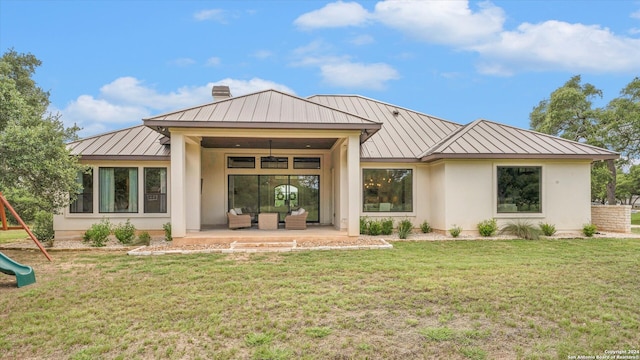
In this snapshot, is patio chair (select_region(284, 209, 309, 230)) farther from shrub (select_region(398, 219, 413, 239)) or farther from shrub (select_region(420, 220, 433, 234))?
shrub (select_region(420, 220, 433, 234))

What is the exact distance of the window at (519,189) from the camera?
12602 millimetres

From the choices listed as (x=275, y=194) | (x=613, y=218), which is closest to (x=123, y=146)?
(x=275, y=194)

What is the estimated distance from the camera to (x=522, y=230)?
12.0 m

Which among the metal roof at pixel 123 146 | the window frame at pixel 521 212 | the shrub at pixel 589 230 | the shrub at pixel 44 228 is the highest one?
the metal roof at pixel 123 146

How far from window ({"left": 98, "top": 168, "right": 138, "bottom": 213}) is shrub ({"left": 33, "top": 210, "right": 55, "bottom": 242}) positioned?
1.53m

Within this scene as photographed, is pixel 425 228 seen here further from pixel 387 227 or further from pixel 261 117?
pixel 261 117

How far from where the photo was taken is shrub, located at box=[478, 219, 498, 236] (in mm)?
12086

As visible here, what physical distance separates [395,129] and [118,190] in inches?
419

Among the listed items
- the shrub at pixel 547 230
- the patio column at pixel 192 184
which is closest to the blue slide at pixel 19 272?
the patio column at pixel 192 184

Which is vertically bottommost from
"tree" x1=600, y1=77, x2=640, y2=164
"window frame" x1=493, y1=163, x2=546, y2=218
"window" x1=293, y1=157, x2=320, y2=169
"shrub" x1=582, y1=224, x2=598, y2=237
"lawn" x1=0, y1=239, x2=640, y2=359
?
"lawn" x1=0, y1=239, x2=640, y2=359

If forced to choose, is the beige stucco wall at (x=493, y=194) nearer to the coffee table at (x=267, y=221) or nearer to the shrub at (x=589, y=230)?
the shrub at (x=589, y=230)

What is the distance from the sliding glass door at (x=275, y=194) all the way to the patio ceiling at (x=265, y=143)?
1318 mm

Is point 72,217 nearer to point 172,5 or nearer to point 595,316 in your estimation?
point 172,5

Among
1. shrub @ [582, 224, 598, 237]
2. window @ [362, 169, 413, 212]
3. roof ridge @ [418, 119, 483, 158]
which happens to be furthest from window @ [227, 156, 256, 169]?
shrub @ [582, 224, 598, 237]
